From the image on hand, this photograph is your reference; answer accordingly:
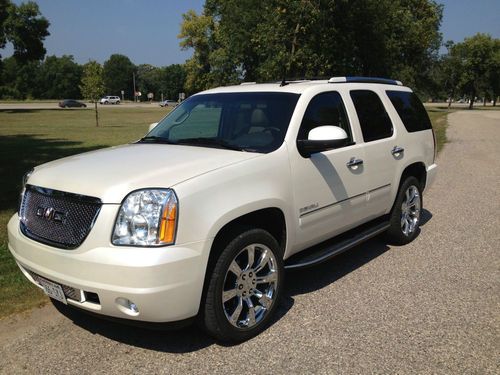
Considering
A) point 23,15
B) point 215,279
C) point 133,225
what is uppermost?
point 23,15

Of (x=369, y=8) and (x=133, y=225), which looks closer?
(x=133, y=225)

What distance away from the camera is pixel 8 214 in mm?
6965

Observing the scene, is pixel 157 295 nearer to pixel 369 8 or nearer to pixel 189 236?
pixel 189 236

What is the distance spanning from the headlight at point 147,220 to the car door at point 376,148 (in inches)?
93.8

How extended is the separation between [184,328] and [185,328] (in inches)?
0.8

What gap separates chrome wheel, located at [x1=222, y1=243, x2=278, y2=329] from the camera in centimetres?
341

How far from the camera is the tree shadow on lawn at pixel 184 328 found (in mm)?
3467

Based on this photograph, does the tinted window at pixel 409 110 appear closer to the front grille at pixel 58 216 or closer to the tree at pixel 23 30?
the front grille at pixel 58 216

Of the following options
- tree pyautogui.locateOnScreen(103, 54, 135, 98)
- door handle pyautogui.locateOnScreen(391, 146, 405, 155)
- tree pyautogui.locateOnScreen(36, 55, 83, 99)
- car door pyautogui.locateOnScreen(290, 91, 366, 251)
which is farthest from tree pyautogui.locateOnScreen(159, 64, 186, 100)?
car door pyautogui.locateOnScreen(290, 91, 366, 251)

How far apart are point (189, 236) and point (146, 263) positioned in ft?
1.04

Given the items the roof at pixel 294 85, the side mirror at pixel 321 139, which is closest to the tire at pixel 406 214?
the roof at pixel 294 85

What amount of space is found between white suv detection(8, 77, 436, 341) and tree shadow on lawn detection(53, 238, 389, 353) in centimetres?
29

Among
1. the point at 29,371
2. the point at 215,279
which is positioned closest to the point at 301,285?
the point at 215,279

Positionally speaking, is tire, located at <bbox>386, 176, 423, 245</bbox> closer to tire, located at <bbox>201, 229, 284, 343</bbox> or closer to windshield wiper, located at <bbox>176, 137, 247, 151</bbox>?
tire, located at <bbox>201, 229, 284, 343</bbox>
